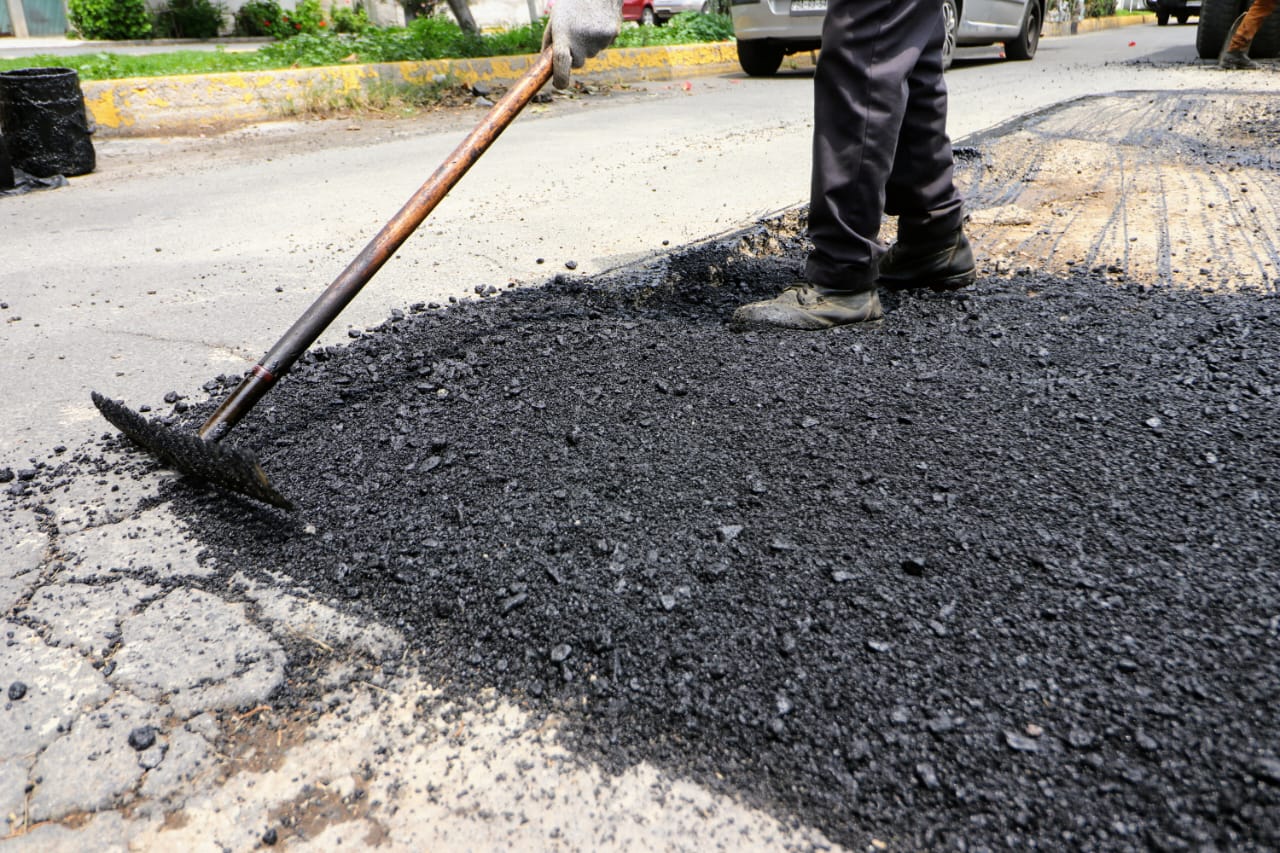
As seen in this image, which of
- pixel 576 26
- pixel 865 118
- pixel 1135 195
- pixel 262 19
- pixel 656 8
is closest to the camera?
pixel 865 118

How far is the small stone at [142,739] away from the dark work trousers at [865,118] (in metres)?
1.89

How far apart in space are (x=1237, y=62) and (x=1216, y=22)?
1.62m

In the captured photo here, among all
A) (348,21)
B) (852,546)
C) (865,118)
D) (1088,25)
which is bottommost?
(852,546)

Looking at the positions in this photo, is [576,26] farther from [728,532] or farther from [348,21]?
[348,21]

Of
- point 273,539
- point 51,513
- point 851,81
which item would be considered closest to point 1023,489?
point 851,81

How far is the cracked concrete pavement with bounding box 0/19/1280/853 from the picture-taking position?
3.74ft

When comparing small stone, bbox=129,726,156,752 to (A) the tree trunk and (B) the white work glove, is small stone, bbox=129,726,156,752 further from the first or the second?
(A) the tree trunk

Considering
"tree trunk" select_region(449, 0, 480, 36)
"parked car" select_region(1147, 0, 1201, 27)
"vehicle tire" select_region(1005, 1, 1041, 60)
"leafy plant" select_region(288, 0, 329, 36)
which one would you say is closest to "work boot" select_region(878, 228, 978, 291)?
"tree trunk" select_region(449, 0, 480, 36)

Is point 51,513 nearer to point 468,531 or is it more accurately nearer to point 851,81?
point 468,531

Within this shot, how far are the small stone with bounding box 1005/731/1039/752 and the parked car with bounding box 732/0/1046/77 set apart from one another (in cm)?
832

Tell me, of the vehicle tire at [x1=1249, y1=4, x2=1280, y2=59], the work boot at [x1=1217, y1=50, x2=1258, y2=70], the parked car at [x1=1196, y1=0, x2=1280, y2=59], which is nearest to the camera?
the work boot at [x1=1217, y1=50, x2=1258, y2=70]

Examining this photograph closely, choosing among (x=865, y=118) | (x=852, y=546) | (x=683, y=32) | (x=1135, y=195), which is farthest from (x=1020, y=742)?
(x=683, y=32)

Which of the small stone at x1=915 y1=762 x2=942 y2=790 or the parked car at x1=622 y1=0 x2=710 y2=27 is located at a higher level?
the parked car at x1=622 y1=0 x2=710 y2=27

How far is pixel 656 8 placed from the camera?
20.8m
